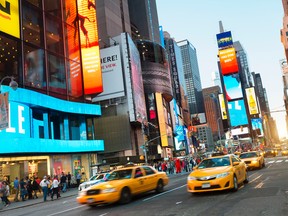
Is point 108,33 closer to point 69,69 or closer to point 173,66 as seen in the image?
point 69,69

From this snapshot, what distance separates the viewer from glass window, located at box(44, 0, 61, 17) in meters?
39.7

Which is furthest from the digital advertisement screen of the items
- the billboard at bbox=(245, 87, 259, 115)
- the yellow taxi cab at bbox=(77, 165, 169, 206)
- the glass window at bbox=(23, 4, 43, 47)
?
the yellow taxi cab at bbox=(77, 165, 169, 206)

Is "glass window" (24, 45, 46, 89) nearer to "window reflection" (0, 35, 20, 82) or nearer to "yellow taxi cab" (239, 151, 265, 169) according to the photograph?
"window reflection" (0, 35, 20, 82)

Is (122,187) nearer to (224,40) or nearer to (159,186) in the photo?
(159,186)

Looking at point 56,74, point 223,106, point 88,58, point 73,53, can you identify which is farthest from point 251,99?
point 56,74

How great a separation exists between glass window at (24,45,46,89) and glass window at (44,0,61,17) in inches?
269

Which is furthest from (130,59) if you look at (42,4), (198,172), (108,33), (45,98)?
(198,172)

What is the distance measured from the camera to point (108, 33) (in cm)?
6562

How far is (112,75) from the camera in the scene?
190 ft

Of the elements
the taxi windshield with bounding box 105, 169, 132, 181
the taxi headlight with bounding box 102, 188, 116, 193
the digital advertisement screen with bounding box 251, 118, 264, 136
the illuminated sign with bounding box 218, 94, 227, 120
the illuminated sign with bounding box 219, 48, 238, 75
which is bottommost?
the taxi headlight with bounding box 102, 188, 116, 193

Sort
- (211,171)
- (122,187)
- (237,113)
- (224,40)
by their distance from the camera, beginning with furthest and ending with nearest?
(224,40) → (237,113) → (122,187) → (211,171)

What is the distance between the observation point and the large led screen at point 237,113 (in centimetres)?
16900

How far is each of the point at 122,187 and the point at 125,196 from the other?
0.42 metres

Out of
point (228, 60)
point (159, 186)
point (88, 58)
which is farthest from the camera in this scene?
point (228, 60)
